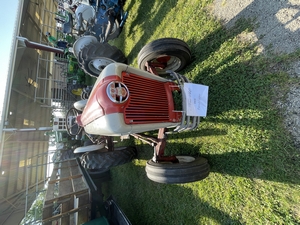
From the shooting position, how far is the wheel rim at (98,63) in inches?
123

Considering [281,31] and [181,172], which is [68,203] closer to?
[181,172]

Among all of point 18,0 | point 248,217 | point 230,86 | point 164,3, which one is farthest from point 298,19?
point 18,0

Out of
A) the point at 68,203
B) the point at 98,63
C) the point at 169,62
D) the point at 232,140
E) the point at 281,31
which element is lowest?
the point at 68,203

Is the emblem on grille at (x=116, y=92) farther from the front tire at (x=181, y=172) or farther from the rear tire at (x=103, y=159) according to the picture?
the rear tire at (x=103, y=159)

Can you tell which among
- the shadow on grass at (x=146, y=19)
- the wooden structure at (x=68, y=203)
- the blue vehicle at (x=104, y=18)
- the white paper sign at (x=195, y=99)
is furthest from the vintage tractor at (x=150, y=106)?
the blue vehicle at (x=104, y=18)

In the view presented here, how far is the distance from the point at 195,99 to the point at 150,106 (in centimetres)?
49

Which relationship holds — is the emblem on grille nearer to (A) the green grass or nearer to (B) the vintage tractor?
(B) the vintage tractor

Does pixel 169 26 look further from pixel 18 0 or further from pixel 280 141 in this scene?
pixel 18 0

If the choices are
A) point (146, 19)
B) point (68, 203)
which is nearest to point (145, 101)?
point (68, 203)

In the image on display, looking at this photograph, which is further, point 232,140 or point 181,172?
point 232,140

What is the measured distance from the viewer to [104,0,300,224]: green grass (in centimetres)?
153

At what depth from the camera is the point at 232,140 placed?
6.13 feet

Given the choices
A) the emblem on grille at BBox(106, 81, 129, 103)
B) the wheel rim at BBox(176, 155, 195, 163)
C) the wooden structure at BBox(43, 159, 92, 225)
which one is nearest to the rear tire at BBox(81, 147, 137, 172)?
the wooden structure at BBox(43, 159, 92, 225)

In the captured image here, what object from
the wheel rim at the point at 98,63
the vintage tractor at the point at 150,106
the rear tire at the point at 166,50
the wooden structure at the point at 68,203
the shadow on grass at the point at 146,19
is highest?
the shadow on grass at the point at 146,19
